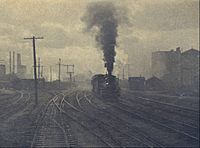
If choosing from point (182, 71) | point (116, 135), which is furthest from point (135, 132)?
point (182, 71)

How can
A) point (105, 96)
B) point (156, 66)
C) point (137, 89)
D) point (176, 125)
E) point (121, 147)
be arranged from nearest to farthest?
point (121, 147)
point (176, 125)
point (105, 96)
point (137, 89)
point (156, 66)

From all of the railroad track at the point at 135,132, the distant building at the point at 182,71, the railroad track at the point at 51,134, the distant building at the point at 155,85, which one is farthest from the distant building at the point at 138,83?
the railroad track at the point at 51,134

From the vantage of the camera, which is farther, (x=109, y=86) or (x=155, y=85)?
(x=155, y=85)

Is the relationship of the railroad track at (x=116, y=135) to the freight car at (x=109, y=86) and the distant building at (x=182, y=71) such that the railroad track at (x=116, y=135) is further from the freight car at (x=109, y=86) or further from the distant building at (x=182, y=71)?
the distant building at (x=182, y=71)

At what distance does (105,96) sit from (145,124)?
55.9 ft

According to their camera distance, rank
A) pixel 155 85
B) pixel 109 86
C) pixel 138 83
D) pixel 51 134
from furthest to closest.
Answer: pixel 138 83, pixel 155 85, pixel 109 86, pixel 51 134

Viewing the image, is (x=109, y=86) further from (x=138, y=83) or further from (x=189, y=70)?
(x=189, y=70)

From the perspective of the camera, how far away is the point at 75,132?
60.1 feet

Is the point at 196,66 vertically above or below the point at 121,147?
above

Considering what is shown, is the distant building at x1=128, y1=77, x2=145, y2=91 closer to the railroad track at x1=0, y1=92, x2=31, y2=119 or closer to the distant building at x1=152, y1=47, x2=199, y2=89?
the distant building at x1=152, y1=47, x2=199, y2=89

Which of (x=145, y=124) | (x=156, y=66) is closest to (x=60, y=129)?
(x=145, y=124)

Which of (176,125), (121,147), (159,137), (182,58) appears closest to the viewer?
(121,147)

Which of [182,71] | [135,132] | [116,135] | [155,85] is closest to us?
[116,135]

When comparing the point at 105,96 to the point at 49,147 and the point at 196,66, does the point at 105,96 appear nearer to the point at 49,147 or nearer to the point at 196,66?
the point at 49,147
